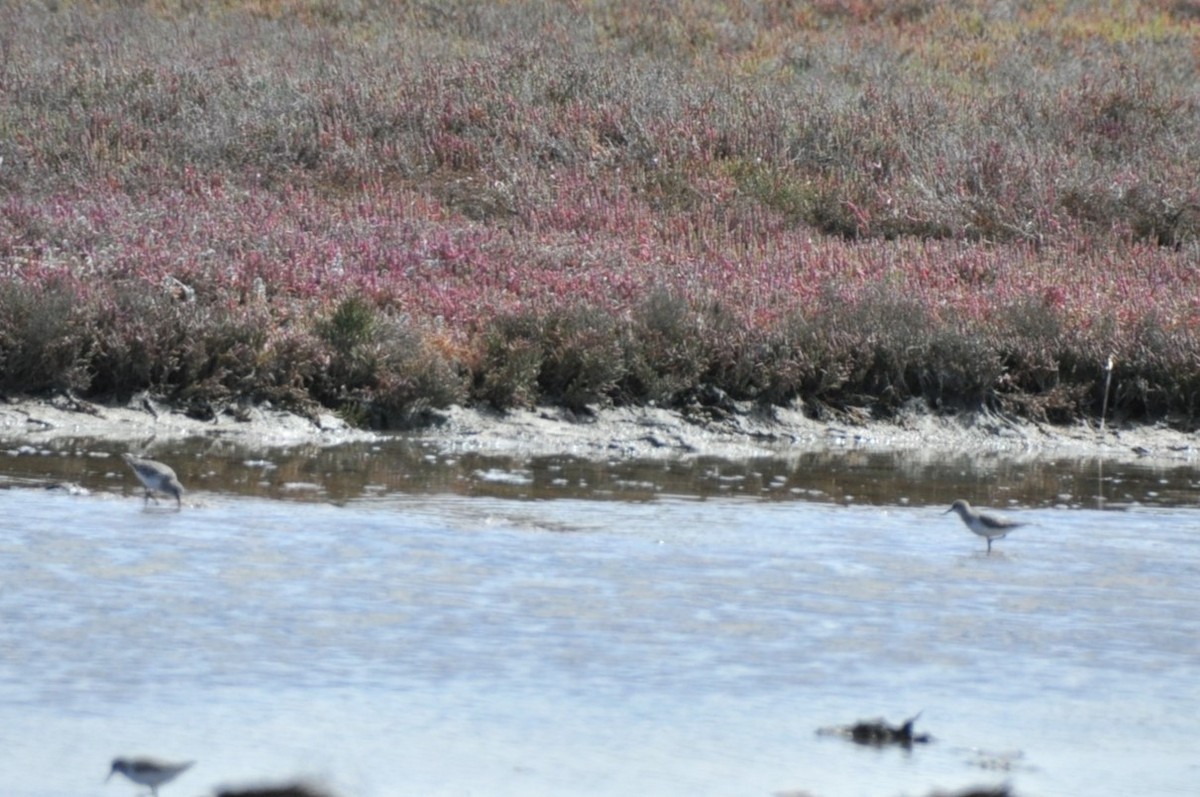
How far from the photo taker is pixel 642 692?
6.05 meters

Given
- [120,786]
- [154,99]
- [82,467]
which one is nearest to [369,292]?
[82,467]

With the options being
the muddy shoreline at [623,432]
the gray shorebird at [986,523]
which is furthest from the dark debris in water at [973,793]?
the muddy shoreline at [623,432]

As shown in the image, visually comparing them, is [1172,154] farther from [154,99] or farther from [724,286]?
[154,99]

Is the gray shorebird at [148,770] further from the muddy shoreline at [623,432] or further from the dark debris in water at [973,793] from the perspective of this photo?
the muddy shoreline at [623,432]

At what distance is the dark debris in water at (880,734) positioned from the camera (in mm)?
5535

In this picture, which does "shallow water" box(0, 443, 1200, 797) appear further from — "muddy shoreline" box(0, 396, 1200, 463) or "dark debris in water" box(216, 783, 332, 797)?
"muddy shoreline" box(0, 396, 1200, 463)

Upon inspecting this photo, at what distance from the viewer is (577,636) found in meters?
6.72

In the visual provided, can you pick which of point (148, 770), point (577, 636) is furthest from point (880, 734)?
point (148, 770)

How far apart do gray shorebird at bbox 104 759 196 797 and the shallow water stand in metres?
0.11

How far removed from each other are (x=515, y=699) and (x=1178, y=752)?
7.04 feet

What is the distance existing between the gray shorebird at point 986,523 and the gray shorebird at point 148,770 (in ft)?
16.1

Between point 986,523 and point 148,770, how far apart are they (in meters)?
5.02

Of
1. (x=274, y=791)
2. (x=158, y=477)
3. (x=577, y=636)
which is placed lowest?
(x=274, y=791)

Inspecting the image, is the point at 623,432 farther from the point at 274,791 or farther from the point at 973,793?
the point at 274,791
